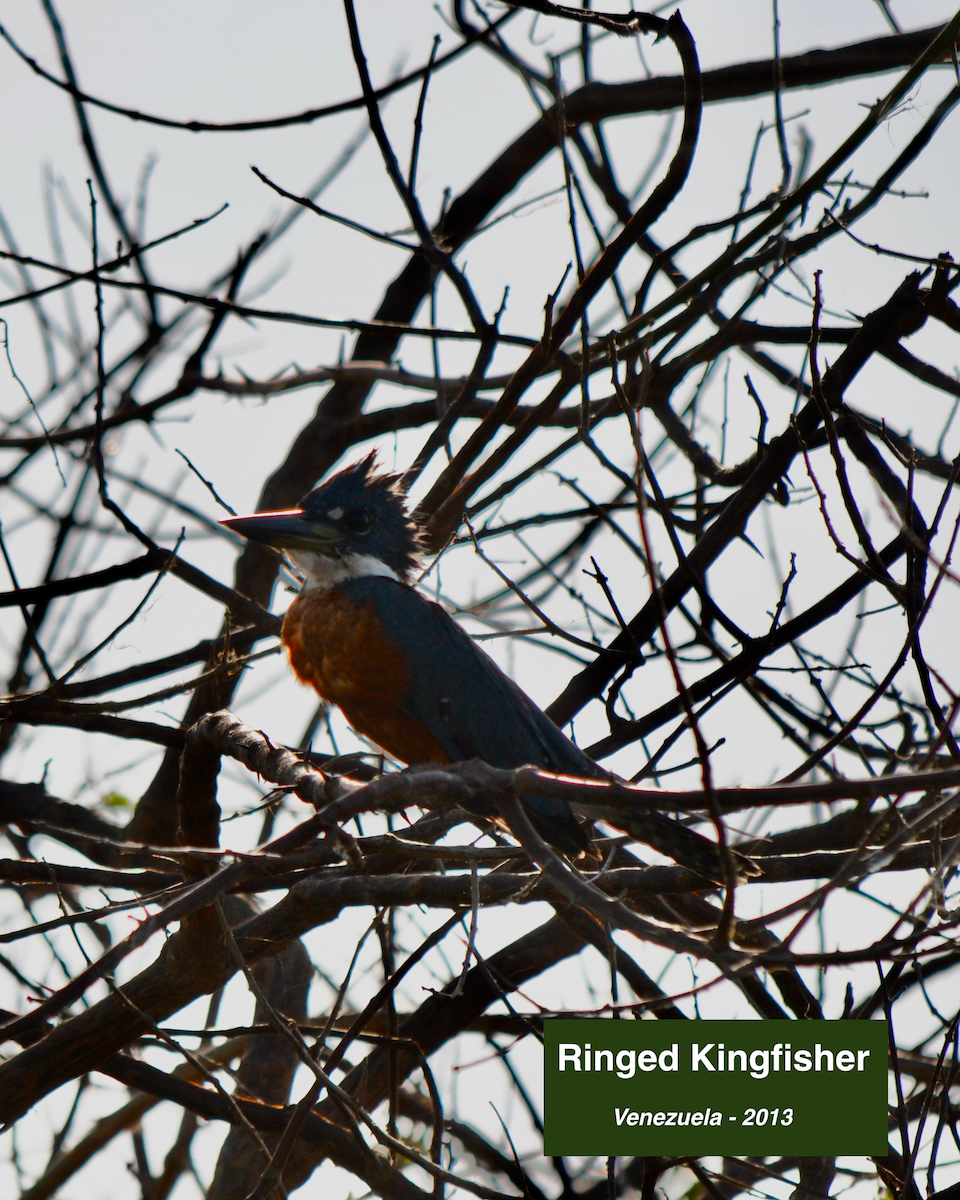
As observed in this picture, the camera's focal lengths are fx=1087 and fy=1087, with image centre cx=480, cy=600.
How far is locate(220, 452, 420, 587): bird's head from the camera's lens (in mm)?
4734

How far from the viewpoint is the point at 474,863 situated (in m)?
2.61

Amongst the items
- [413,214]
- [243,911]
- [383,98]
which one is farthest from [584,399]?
[243,911]

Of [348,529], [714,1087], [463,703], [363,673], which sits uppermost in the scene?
[348,529]

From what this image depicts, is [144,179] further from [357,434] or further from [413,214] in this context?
[413,214]

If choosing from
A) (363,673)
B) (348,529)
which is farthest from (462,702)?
(348,529)

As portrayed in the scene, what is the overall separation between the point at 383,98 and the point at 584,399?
1620 mm

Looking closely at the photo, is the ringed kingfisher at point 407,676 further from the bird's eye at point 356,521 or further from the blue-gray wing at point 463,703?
the bird's eye at point 356,521

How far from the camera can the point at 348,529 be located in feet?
16.1

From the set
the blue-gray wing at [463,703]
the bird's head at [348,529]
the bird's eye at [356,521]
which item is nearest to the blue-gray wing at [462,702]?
the blue-gray wing at [463,703]

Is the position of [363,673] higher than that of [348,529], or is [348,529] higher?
[348,529]

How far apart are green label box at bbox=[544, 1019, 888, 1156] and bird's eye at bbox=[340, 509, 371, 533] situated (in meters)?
2.55

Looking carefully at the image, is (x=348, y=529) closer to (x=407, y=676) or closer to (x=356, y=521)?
(x=356, y=521)

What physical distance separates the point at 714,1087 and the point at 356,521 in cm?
294

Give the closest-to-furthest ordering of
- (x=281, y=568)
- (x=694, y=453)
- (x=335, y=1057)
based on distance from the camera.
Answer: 1. (x=335, y=1057)
2. (x=694, y=453)
3. (x=281, y=568)
